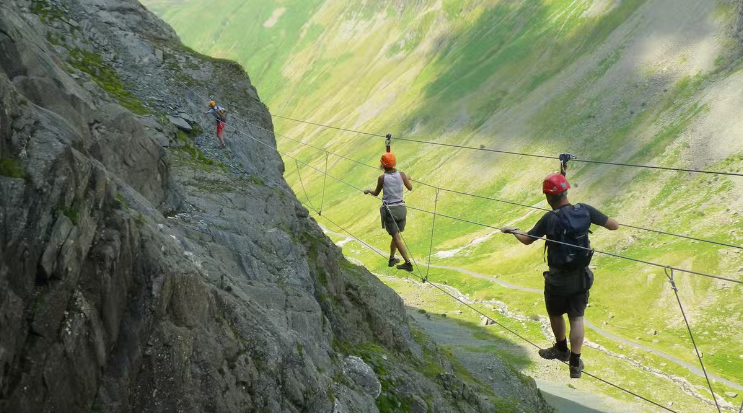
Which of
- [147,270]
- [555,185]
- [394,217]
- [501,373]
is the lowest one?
[501,373]

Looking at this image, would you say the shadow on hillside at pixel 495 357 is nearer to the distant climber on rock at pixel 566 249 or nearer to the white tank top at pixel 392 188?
the white tank top at pixel 392 188

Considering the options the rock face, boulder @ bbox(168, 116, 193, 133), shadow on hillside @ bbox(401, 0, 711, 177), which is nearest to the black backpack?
the rock face

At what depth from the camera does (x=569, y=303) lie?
565 inches

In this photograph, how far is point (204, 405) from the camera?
1322cm

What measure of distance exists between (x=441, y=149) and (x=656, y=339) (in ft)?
321

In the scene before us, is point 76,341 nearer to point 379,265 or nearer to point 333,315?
point 333,315

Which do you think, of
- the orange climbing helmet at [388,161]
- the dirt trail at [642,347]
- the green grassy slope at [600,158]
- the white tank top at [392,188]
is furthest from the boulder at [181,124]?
the green grassy slope at [600,158]

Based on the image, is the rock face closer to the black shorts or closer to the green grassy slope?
the black shorts

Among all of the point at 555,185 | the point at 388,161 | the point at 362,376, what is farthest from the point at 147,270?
the point at 362,376

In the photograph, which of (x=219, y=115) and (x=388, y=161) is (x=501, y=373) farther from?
(x=388, y=161)

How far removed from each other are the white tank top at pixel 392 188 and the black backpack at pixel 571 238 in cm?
815

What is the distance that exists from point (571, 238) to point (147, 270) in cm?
914

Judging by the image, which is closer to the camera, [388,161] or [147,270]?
[147,270]

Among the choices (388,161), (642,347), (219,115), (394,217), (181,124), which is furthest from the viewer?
(642,347)
